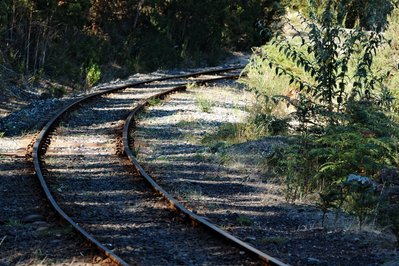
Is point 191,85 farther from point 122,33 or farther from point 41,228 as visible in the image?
point 41,228

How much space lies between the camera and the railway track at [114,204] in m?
7.30

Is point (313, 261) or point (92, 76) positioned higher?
point (92, 76)

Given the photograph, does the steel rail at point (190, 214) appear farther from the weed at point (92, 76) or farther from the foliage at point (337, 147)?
the weed at point (92, 76)

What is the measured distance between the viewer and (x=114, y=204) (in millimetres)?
9219

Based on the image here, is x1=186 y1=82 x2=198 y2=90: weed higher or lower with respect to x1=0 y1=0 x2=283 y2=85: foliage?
lower

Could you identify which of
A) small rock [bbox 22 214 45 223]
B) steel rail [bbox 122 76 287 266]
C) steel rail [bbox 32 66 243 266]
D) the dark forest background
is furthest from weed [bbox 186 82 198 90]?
small rock [bbox 22 214 45 223]

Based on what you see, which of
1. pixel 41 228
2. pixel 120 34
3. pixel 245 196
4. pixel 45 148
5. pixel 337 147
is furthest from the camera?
pixel 120 34

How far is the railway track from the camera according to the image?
7.30 metres

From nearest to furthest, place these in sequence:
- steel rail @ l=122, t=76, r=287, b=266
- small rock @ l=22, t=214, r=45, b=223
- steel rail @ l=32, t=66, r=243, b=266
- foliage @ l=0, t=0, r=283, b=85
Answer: steel rail @ l=122, t=76, r=287, b=266 < steel rail @ l=32, t=66, r=243, b=266 < small rock @ l=22, t=214, r=45, b=223 < foliage @ l=0, t=0, r=283, b=85

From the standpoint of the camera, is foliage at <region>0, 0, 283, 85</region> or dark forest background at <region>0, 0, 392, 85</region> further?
foliage at <region>0, 0, 283, 85</region>

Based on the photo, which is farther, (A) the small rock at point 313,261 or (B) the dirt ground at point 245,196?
(B) the dirt ground at point 245,196

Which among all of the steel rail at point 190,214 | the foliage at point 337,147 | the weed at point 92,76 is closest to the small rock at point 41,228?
the steel rail at point 190,214

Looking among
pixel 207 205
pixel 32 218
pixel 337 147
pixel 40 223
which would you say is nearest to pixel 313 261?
pixel 207 205

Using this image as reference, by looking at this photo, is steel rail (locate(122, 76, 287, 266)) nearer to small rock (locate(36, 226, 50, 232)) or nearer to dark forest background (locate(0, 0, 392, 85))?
small rock (locate(36, 226, 50, 232))
